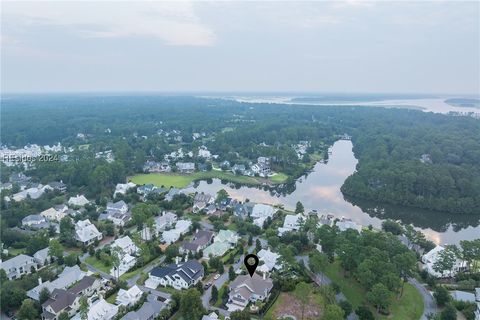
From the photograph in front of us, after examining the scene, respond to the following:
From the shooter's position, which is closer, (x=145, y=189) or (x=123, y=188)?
(x=145, y=189)

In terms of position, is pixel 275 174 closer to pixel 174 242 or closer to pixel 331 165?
pixel 331 165

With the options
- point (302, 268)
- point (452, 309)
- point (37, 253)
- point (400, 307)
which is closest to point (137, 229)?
point (37, 253)

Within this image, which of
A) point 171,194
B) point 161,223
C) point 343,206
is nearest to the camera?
point 161,223

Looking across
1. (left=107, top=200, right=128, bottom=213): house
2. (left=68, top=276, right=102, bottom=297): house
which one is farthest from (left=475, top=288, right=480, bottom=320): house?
(left=107, top=200, right=128, bottom=213): house

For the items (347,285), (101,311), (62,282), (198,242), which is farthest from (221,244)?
(62,282)

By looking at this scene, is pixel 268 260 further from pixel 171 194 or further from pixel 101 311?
pixel 171 194

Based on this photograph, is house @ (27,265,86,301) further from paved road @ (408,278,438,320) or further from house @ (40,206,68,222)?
paved road @ (408,278,438,320)
